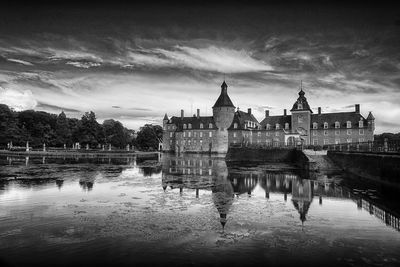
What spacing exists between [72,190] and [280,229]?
37.3ft

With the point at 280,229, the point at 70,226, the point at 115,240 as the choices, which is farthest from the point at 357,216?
the point at 70,226

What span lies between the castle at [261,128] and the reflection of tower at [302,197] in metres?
35.9

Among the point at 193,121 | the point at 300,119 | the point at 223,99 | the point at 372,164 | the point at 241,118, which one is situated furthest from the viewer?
the point at 193,121

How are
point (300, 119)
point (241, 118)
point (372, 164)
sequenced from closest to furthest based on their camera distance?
point (372, 164) → point (300, 119) → point (241, 118)

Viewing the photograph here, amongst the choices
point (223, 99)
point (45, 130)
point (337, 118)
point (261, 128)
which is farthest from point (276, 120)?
point (45, 130)

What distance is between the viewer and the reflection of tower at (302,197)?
A: 12.9m

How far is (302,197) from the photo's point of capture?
16.1 m

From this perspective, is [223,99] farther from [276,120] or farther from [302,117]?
[302,117]

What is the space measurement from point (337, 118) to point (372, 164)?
3628 centimetres

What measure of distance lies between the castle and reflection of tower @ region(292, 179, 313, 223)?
3594 centimetres

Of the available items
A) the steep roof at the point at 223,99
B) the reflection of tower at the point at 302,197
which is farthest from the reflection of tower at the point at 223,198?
the steep roof at the point at 223,99

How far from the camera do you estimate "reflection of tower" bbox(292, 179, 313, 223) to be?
12894 millimetres

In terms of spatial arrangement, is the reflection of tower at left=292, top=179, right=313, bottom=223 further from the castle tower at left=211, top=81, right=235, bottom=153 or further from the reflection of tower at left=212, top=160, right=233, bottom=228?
the castle tower at left=211, top=81, right=235, bottom=153

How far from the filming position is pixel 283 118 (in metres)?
61.8
